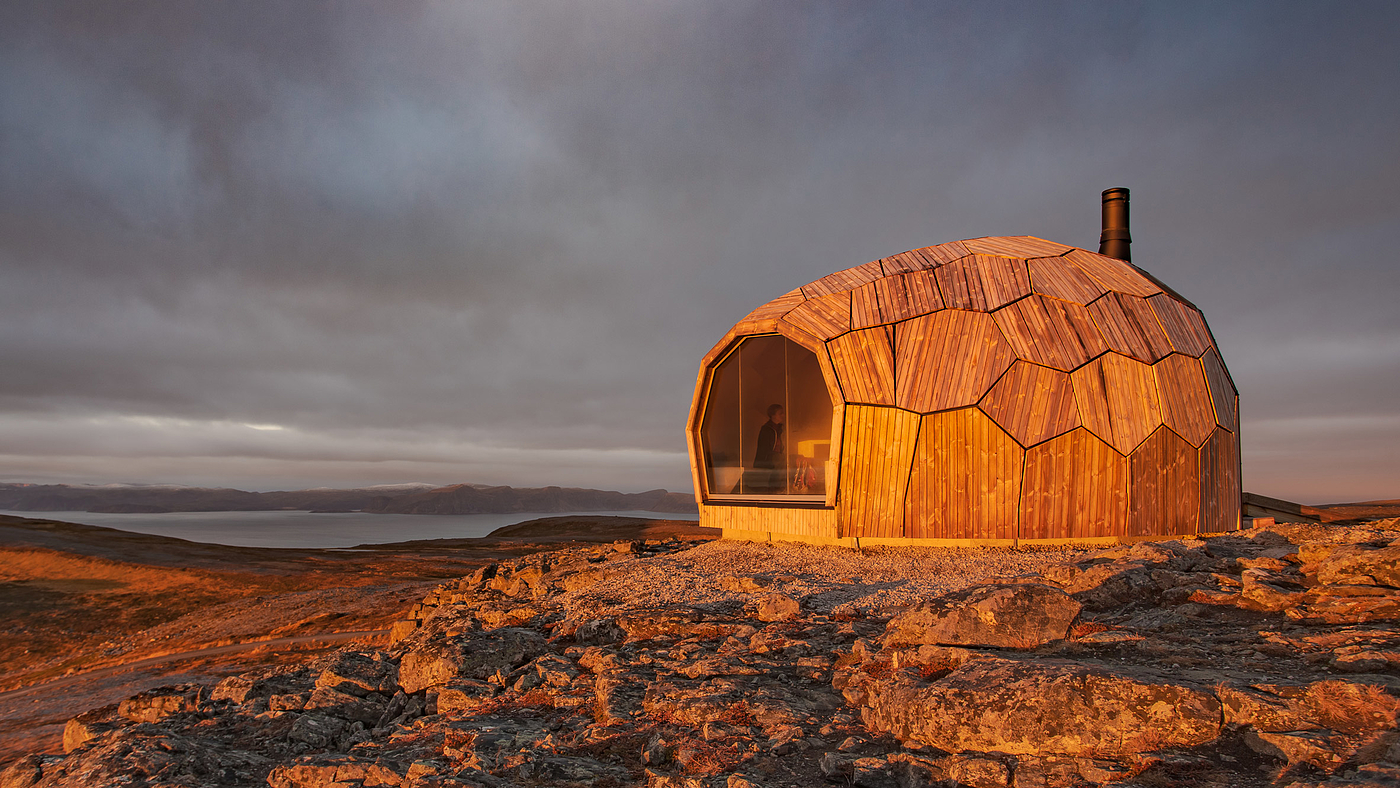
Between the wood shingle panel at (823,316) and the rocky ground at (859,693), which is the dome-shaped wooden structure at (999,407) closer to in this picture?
the wood shingle panel at (823,316)

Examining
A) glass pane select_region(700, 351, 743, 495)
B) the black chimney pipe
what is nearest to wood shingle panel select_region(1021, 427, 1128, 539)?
glass pane select_region(700, 351, 743, 495)

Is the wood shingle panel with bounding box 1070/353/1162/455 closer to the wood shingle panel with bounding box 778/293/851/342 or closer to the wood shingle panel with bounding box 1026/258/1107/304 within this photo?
the wood shingle panel with bounding box 1026/258/1107/304

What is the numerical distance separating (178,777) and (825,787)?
164 inches

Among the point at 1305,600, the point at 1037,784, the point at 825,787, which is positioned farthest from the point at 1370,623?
the point at 825,787

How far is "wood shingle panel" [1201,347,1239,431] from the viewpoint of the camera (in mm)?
11359

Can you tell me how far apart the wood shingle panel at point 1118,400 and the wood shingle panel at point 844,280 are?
362cm

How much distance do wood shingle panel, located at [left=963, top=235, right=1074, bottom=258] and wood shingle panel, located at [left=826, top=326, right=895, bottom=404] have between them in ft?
9.15

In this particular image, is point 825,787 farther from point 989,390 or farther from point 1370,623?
point 989,390

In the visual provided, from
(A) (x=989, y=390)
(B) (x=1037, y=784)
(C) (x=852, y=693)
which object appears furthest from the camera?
(A) (x=989, y=390)

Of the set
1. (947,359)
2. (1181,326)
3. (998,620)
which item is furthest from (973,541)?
(998,620)

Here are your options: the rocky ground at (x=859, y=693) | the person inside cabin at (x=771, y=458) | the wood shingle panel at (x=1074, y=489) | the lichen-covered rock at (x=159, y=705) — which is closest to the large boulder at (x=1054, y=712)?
the rocky ground at (x=859, y=693)

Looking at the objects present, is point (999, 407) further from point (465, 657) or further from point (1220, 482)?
point (465, 657)

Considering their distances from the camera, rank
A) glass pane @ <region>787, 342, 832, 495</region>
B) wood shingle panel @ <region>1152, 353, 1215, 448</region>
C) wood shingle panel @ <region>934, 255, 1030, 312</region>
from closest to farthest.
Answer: wood shingle panel @ <region>1152, 353, 1215, 448</region>
wood shingle panel @ <region>934, 255, 1030, 312</region>
glass pane @ <region>787, 342, 832, 495</region>

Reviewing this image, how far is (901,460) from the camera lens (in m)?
10.2
